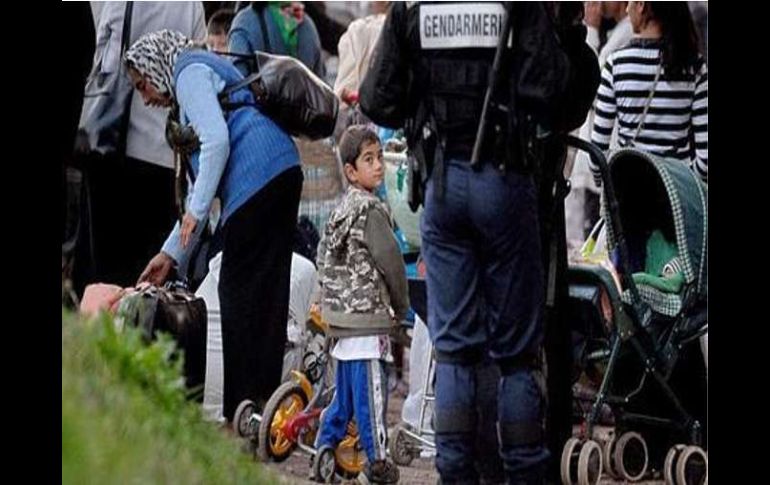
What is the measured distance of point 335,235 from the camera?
7.40 m

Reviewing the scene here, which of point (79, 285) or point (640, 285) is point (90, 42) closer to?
point (79, 285)

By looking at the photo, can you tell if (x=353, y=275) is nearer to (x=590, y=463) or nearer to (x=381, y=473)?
(x=381, y=473)

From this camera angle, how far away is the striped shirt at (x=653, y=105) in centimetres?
762

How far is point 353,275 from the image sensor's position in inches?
291

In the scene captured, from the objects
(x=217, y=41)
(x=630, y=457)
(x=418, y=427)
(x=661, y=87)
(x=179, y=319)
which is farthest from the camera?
(x=418, y=427)

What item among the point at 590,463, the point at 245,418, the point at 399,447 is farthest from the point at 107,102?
the point at 590,463

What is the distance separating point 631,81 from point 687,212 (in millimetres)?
484

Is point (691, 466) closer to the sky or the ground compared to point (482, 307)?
closer to the ground

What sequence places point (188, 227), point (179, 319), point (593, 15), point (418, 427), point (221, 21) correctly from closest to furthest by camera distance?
point (179, 319) → point (188, 227) → point (418, 427) → point (221, 21) → point (593, 15)

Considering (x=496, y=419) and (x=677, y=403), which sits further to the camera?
(x=677, y=403)

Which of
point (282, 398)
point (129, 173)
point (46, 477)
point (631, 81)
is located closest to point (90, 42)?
point (129, 173)

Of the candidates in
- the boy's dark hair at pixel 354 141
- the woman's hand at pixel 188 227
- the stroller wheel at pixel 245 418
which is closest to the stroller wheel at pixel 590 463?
the stroller wheel at pixel 245 418

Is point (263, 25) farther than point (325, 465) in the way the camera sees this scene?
Yes

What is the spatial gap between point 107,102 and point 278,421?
3.73ft
